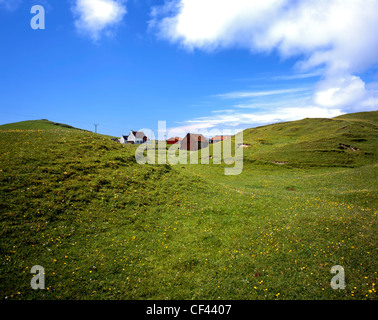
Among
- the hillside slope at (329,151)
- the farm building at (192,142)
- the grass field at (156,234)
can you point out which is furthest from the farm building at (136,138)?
the grass field at (156,234)

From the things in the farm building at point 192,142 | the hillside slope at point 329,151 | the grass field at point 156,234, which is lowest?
the grass field at point 156,234

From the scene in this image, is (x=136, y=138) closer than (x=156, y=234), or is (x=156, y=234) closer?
(x=156, y=234)

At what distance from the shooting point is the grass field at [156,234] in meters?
11.6

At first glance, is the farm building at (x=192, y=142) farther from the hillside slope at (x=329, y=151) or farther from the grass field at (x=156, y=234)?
the grass field at (x=156, y=234)

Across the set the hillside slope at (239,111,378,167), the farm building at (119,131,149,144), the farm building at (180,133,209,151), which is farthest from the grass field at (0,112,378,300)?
the farm building at (119,131,149,144)

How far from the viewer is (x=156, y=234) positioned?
55.4 ft

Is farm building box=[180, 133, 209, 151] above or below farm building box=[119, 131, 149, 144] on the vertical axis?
below

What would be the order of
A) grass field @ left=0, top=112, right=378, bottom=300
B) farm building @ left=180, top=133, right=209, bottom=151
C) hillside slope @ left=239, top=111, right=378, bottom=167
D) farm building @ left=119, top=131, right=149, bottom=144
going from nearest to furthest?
grass field @ left=0, top=112, right=378, bottom=300, hillside slope @ left=239, top=111, right=378, bottom=167, farm building @ left=180, top=133, right=209, bottom=151, farm building @ left=119, top=131, right=149, bottom=144

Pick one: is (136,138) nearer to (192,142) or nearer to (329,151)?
(192,142)

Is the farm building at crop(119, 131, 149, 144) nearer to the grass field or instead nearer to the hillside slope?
the hillside slope

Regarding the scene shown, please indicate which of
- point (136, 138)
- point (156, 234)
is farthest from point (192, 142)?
point (156, 234)

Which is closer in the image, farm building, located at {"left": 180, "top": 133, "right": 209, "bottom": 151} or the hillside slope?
the hillside slope

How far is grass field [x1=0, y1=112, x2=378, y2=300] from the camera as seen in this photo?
1165 centimetres
